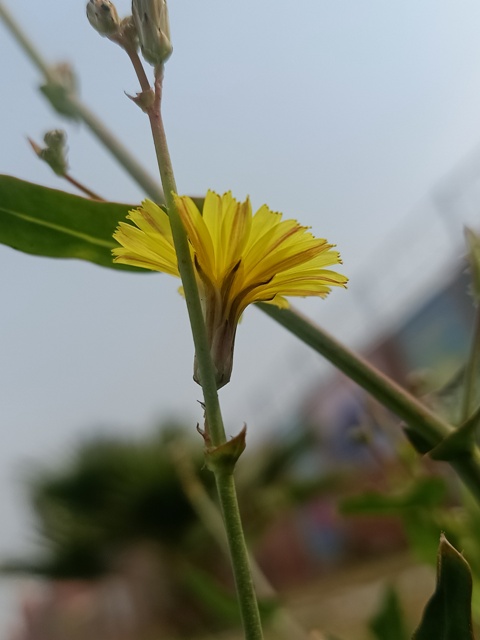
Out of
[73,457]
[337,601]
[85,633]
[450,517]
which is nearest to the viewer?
[450,517]

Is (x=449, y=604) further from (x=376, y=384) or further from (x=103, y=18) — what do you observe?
(x=103, y=18)

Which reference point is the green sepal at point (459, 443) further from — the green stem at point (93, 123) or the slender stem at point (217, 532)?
the slender stem at point (217, 532)

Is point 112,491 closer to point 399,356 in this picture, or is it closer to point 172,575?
point 172,575

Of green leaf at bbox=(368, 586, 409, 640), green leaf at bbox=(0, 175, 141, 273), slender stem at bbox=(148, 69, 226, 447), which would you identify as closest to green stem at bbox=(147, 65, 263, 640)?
slender stem at bbox=(148, 69, 226, 447)

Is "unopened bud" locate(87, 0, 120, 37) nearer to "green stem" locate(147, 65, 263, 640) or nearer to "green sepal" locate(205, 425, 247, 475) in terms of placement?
"green stem" locate(147, 65, 263, 640)

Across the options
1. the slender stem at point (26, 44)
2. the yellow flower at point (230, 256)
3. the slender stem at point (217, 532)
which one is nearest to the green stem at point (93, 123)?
the slender stem at point (26, 44)

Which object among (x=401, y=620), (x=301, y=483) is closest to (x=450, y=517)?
(x=401, y=620)

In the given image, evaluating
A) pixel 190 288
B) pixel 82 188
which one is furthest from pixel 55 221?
pixel 190 288
